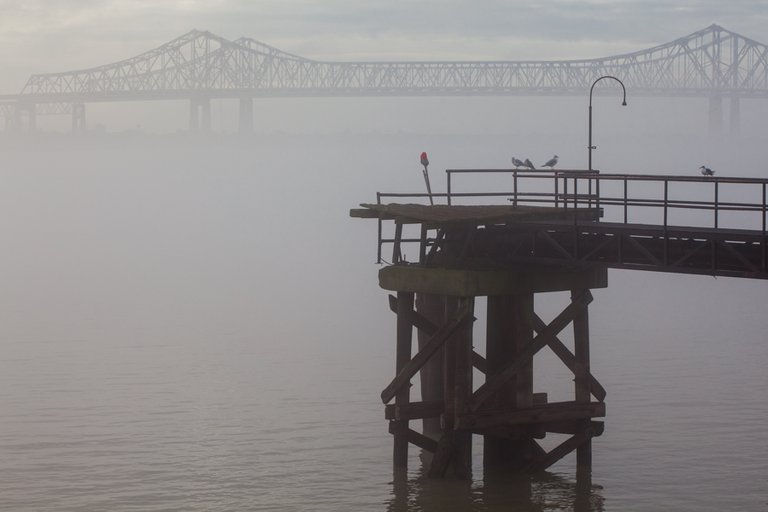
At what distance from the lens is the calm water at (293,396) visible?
83.9 ft

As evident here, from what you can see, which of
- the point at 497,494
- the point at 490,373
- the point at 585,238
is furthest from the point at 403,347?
the point at 585,238

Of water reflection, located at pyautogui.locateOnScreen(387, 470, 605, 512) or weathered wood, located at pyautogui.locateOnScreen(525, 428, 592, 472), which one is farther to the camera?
weathered wood, located at pyautogui.locateOnScreen(525, 428, 592, 472)

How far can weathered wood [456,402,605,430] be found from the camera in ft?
81.4

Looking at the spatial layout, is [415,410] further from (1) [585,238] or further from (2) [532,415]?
(1) [585,238]

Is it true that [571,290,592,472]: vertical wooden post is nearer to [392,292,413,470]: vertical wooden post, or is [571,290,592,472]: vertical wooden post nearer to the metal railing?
the metal railing

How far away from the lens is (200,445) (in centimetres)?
2941

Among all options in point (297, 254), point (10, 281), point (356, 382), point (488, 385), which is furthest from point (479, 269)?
point (297, 254)

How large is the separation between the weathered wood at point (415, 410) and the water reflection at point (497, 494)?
1102 millimetres

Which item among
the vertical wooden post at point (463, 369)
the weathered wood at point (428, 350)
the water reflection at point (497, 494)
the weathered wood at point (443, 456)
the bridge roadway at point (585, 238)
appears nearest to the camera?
Answer: the bridge roadway at point (585, 238)

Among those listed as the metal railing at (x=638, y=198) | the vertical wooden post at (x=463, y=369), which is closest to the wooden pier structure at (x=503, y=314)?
the vertical wooden post at (x=463, y=369)

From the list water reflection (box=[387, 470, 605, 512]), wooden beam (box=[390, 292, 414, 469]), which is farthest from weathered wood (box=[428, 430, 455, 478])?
wooden beam (box=[390, 292, 414, 469])

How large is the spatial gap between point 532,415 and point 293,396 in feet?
36.1

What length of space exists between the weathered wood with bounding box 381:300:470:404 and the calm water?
1.79 metres

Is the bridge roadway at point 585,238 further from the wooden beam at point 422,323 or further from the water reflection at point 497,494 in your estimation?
the water reflection at point 497,494
